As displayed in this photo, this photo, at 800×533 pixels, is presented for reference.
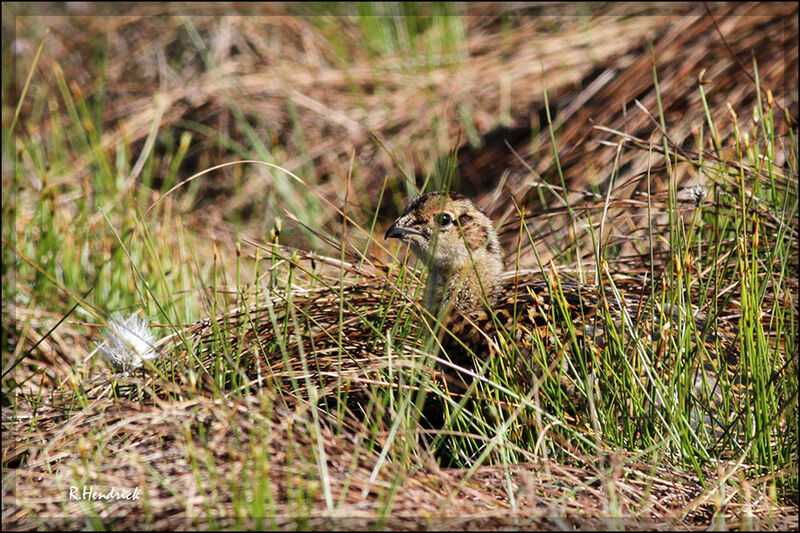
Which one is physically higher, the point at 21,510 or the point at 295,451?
the point at 295,451

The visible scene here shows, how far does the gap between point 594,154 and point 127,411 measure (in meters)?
4.19

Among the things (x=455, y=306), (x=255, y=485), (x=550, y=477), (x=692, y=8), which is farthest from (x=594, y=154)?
(x=255, y=485)

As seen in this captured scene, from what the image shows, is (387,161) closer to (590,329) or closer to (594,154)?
(594,154)

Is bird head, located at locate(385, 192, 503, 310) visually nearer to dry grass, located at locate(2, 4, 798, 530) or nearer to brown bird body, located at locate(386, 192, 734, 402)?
brown bird body, located at locate(386, 192, 734, 402)

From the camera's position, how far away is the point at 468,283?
3.77 meters

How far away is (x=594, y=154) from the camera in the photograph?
20.1 ft

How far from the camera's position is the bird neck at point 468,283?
3.73m

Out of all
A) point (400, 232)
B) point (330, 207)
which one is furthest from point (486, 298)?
point (330, 207)

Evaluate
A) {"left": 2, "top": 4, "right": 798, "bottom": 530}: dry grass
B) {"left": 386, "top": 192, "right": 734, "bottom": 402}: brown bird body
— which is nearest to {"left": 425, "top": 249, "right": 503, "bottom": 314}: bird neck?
Result: {"left": 386, "top": 192, "right": 734, "bottom": 402}: brown bird body

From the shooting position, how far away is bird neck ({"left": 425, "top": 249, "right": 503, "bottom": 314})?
373cm

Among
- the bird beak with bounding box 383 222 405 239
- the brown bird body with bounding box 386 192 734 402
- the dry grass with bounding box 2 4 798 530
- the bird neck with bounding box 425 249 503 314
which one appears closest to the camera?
the dry grass with bounding box 2 4 798 530

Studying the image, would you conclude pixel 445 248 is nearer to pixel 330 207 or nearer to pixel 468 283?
pixel 468 283

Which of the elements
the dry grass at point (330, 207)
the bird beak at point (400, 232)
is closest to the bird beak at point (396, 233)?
the bird beak at point (400, 232)

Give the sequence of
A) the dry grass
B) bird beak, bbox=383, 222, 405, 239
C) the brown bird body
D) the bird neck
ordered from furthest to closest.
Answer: bird beak, bbox=383, 222, 405, 239
the bird neck
the brown bird body
the dry grass
